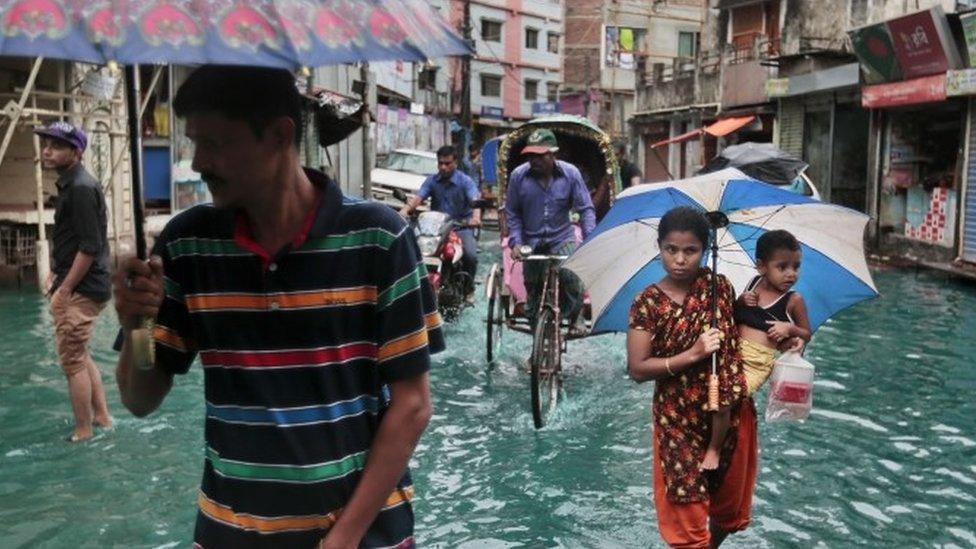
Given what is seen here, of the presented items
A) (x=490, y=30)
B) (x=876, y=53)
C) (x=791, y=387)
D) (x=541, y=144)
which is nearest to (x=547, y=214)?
(x=541, y=144)

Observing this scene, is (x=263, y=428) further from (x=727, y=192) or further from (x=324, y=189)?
(x=727, y=192)

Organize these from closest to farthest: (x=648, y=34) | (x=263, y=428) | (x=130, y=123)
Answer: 1. (x=263, y=428)
2. (x=130, y=123)
3. (x=648, y=34)

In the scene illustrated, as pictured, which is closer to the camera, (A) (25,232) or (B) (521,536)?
(B) (521,536)

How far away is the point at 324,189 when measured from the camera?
2.16 m

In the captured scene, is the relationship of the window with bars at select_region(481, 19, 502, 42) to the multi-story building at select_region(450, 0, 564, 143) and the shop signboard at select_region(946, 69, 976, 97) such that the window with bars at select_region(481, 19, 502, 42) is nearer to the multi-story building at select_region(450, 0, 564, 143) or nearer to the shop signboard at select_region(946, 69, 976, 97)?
the multi-story building at select_region(450, 0, 564, 143)

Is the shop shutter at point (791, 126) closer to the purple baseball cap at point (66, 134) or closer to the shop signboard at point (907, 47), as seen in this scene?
the shop signboard at point (907, 47)

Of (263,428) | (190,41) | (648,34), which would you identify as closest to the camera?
(190,41)

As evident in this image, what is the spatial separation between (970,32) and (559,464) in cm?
1284

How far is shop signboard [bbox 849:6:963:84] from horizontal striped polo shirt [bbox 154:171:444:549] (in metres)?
16.4

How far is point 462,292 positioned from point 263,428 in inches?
343

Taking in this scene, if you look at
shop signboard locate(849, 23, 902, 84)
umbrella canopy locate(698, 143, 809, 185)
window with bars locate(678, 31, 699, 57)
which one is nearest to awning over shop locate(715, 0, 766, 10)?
shop signboard locate(849, 23, 902, 84)

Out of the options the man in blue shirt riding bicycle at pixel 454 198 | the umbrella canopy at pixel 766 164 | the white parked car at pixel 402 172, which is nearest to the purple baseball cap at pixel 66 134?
the umbrella canopy at pixel 766 164

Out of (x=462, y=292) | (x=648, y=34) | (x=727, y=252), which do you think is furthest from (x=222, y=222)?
(x=648, y=34)

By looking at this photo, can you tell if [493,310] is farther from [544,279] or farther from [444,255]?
[444,255]
